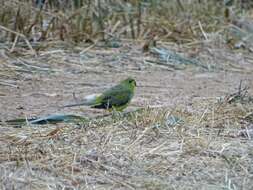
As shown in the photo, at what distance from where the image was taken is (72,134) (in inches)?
178

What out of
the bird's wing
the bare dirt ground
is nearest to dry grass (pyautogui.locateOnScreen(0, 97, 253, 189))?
the bare dirt ground

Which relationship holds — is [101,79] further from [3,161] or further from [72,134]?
[3,161]

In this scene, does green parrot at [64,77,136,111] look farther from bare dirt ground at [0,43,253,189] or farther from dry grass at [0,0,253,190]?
bare dirt ground at [0,43,253,189]

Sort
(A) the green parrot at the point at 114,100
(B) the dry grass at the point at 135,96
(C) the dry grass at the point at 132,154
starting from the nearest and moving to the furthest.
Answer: (C) the dry grass at the point at 132,154 < (B) the dry grass at the point at 135,96 < (A) the green parrot at the point at 114,100

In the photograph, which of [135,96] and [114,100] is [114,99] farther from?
[135,96]

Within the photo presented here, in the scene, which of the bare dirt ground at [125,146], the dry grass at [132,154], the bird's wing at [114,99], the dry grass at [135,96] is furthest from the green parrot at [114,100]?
the dry grass at [132,154]

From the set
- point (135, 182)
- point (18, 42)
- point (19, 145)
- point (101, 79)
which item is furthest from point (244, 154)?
point (18, 42)

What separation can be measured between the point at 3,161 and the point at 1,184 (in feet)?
1.16

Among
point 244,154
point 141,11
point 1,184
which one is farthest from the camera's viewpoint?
point 141,11

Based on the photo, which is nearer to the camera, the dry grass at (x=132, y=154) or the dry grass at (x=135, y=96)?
the dry grass at (x=132, y=154)

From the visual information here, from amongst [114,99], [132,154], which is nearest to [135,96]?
[114,99]

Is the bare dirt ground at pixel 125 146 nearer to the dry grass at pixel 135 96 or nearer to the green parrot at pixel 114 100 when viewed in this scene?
the dry grass at pixel 135 96

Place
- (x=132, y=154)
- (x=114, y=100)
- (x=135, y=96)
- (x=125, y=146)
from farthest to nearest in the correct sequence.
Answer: (x=135, y=96), (x=114, y=100), (x=125, y=146), (x=132, y=154)

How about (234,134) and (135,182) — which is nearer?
(135,182)
